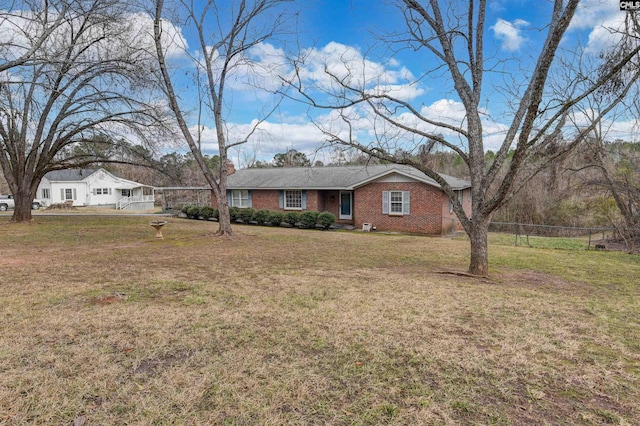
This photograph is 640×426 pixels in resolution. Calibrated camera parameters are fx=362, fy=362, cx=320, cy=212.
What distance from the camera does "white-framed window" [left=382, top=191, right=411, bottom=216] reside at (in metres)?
18.7

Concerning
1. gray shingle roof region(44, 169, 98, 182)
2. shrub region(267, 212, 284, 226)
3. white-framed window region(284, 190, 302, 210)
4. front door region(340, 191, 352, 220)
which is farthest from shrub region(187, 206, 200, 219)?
gray shingle roof region(44, 169, 98, 182)

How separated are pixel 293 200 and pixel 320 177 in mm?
2234

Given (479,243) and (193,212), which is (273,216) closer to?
(193,212)

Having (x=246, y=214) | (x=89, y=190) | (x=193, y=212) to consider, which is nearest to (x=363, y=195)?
(x=246, y=214)

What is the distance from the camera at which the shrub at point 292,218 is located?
802 inches

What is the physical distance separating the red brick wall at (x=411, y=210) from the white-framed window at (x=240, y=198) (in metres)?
7.88

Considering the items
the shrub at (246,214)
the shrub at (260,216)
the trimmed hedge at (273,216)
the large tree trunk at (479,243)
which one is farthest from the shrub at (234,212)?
the large tree trunk at (479,243)

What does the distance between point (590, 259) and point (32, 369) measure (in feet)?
41.7

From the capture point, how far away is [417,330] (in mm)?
4121

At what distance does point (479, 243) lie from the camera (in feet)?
23.1

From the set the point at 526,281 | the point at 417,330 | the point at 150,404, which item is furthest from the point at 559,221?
the point at 150,404

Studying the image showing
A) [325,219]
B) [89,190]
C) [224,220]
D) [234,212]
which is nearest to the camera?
[224,220]

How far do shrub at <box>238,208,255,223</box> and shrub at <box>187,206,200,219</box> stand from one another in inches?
140

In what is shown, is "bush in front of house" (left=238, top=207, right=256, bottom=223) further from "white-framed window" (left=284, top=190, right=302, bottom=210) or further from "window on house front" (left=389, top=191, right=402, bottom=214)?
"window on house front" (left=389, top=191, right=402, bottom=214)
